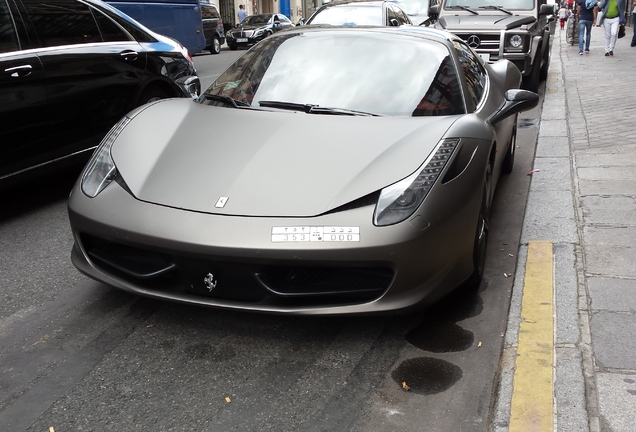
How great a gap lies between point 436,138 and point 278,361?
1262 mm

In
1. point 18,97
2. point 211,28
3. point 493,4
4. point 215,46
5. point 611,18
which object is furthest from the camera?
point 215,46

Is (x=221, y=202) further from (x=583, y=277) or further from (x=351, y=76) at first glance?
(x=583, y=277)

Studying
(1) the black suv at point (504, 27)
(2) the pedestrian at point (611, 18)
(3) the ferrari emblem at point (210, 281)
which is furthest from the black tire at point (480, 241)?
(2) the pedestrian at point (611, 18)

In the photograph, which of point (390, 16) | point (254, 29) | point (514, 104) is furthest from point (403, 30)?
point (254, 29)

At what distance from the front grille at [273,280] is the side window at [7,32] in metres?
2.59

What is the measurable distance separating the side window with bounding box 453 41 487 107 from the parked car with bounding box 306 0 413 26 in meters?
7.11

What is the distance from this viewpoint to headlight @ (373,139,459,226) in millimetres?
2896

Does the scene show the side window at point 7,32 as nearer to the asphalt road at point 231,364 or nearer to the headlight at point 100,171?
the headlight at point 100,171

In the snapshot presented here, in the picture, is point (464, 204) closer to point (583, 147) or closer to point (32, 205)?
point (32, 205)

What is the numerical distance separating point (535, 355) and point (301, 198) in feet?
3.85

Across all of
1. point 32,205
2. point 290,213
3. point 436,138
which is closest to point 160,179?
point 290,213

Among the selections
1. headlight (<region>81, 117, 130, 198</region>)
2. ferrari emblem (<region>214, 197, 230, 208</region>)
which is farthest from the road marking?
headlight (<region>81, 117, 130, 198</region>)

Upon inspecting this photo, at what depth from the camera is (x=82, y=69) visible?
208 inches

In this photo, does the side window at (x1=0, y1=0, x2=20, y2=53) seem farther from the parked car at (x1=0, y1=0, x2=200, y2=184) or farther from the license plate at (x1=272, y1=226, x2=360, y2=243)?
the license plate at (x1=272, y1=226, x2=360, y2=243)
